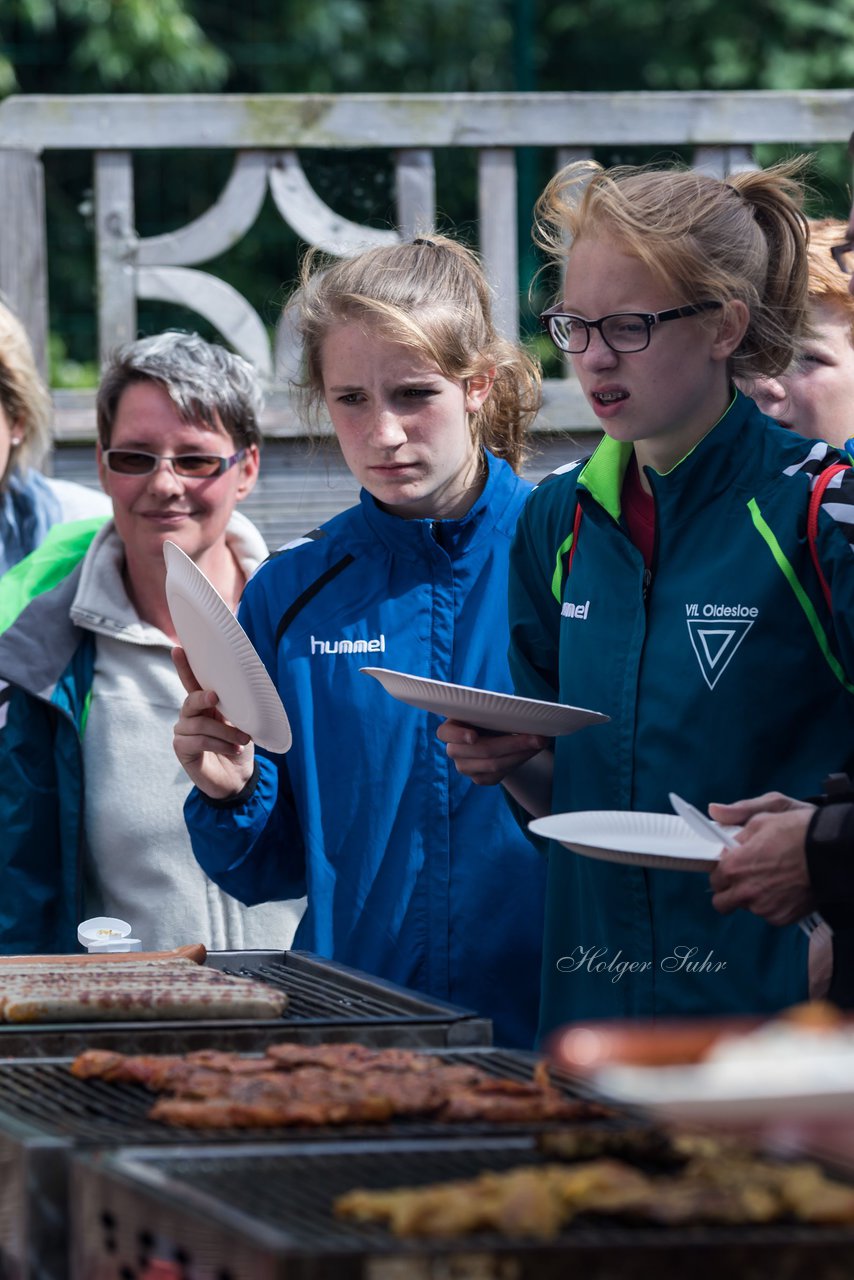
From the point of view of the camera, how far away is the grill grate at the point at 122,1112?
2121 millimetres

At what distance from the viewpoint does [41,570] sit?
14.4 feet

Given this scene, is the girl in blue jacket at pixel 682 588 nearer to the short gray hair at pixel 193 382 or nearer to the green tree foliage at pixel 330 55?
the short gray hair at pixel 193 382

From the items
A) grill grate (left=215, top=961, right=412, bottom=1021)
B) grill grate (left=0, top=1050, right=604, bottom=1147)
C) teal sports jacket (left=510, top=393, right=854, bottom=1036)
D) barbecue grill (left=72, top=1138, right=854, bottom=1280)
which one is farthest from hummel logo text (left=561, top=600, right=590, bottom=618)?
barbecue grill (left=72, top=1138, right=854, bottom=1280)

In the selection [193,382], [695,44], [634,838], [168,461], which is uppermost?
[695,44]

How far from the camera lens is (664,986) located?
2965 millimetres

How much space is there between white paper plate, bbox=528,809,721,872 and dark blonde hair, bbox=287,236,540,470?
1.16 metres

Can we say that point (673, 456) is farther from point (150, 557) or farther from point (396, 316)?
point (150, 557)

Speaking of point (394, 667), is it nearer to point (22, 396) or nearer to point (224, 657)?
point (224, 657)

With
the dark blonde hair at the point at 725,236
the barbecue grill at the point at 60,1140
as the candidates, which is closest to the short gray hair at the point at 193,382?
the dark blonde hair at the point at 725,236

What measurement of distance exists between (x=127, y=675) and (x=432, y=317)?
1140 mm

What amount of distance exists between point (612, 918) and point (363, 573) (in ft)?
3.04

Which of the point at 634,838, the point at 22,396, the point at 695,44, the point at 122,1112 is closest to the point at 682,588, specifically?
the point at 634,838

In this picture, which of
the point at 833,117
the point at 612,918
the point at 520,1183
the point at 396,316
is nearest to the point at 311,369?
the point at 396,316

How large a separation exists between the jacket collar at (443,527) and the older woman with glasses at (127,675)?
28.7 inches
